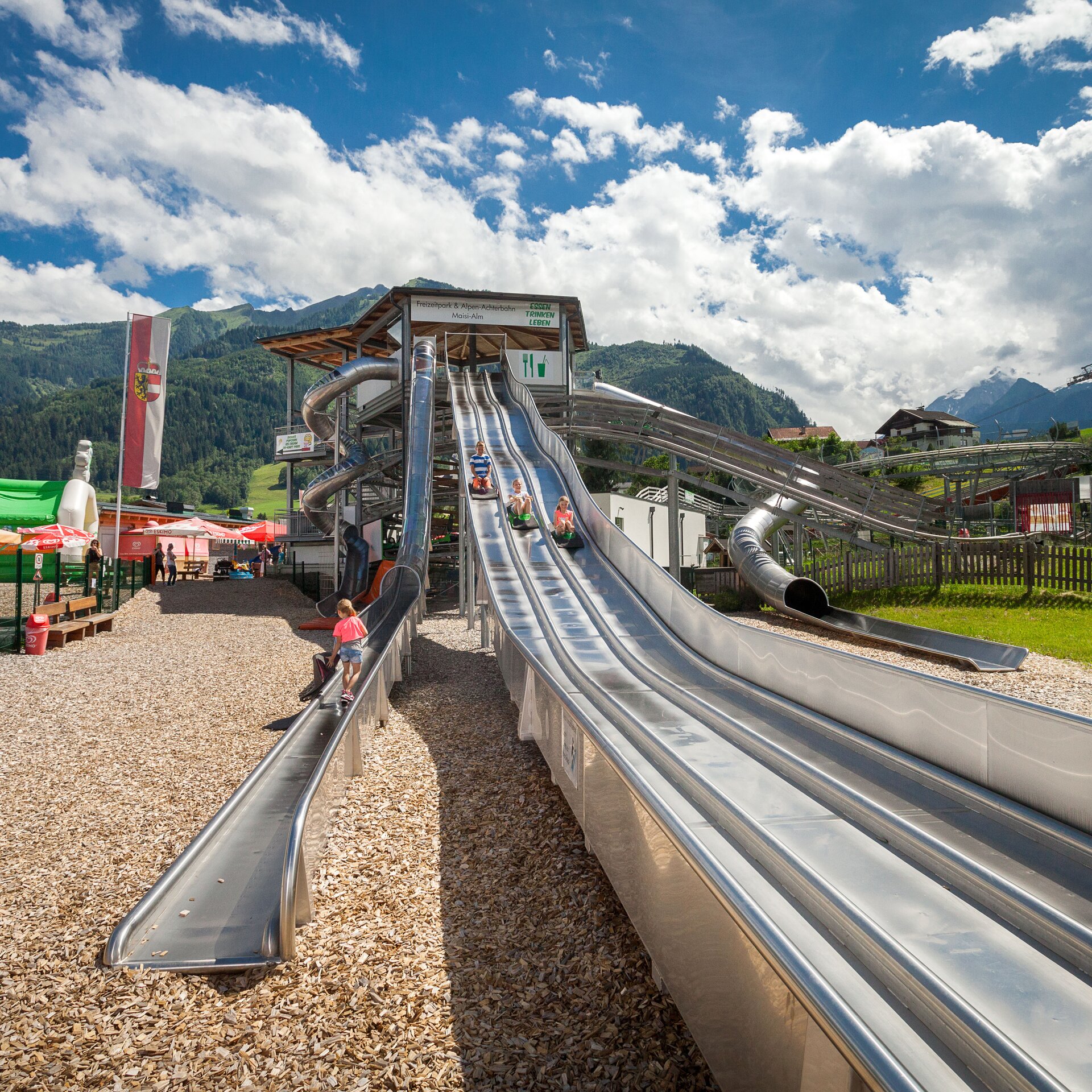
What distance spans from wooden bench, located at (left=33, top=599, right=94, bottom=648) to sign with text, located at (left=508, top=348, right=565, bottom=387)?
1375 cm

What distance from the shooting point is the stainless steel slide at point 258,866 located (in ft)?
12.0

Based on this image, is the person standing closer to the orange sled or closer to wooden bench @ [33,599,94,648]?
wooden bench @ [33,599,94,648]

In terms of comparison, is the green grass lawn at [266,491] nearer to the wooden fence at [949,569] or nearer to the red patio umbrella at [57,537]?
the red patio umbrella at [57,537]

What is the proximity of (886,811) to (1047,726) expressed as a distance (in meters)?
0.95

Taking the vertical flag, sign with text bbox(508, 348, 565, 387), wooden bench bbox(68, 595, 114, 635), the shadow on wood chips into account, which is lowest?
the shadow on wood chips

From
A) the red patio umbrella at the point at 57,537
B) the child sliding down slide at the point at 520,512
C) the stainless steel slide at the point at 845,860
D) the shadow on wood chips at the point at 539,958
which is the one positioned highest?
the child sliding down slide at the point at 520,512

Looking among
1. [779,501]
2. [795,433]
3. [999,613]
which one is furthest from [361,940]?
[795,433]

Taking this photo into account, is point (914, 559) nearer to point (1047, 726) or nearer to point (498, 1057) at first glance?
point (1047, 726)

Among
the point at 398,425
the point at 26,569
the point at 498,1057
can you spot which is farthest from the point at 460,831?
the point at 398,425

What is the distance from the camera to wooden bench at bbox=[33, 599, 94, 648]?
1434 centimetres

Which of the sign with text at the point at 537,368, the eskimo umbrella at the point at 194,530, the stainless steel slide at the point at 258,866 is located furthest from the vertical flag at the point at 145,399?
the stainless steel slide at the point at 258,866

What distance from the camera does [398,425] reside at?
26.9 meters

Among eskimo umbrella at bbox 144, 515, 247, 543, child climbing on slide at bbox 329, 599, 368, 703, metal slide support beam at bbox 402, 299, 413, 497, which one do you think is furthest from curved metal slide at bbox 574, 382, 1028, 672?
eskimo umbrella at bbox 144, 515, 247, 543

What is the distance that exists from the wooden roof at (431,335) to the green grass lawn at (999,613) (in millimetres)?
14167
